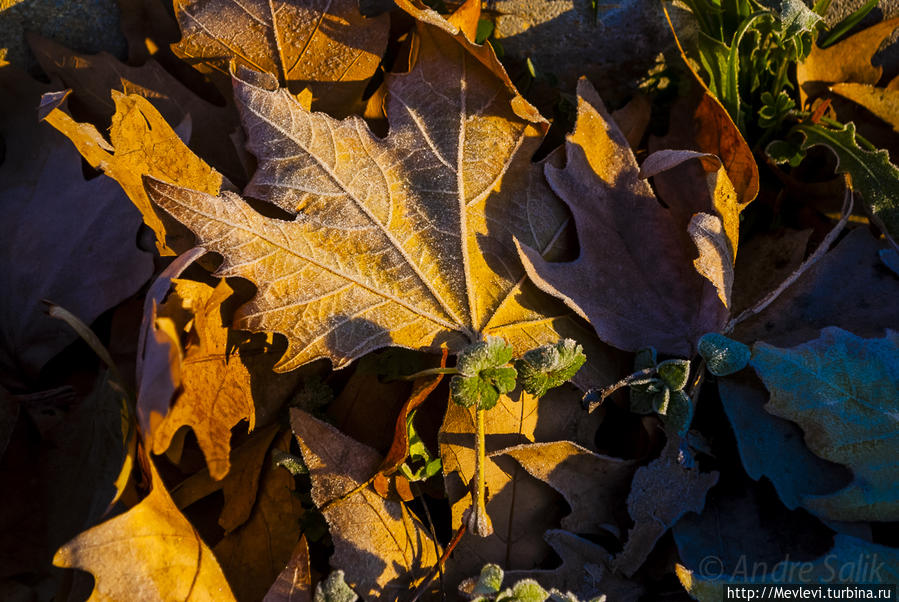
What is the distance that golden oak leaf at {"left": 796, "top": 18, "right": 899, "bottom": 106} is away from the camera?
2.12 meters

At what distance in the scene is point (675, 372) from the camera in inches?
67.3

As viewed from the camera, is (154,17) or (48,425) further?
(154,17)

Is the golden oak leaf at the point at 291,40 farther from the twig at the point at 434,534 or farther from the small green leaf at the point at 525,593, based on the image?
the small green leaf at the point at 525,593

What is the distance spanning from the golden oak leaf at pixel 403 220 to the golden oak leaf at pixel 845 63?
3.13 ft

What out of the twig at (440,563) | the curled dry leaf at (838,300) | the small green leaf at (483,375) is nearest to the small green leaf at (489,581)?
the twig at (440,563)

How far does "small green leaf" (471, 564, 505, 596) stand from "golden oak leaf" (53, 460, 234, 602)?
60 centimetres

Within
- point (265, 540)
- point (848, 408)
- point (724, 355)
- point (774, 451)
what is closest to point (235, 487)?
point (265, 540)

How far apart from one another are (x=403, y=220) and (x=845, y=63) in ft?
5.03

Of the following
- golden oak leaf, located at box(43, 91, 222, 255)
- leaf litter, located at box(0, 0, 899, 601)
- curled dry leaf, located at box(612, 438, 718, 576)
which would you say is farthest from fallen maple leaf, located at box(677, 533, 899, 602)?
golden oak leaf, located at box(43, 91, 222, 255)

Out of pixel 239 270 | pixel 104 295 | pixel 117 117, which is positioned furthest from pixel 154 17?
pixel 239 270

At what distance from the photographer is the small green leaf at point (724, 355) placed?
66.5 inches

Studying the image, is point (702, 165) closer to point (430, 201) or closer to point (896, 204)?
point (896, 204)

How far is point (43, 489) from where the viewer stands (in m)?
1.81

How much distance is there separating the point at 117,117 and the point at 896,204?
6.98ft
